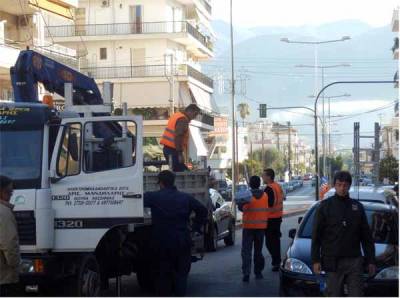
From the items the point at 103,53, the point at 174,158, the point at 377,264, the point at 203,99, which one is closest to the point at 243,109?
the point at 203,99

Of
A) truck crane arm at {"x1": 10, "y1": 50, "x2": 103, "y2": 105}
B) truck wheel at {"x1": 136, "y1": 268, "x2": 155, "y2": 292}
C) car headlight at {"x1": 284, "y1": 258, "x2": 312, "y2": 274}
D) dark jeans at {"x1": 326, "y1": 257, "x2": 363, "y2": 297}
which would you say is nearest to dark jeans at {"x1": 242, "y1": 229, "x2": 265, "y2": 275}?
truck wheel at {"x1": 136, "y1": 268, "x2": 155, "y2": 292}

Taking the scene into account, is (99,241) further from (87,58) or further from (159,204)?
(87,58)

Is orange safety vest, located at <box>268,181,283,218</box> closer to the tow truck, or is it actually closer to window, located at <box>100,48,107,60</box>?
the tow truck

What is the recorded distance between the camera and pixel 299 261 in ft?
33.3

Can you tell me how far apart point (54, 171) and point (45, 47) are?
22180 mm

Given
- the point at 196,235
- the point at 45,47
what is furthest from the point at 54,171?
the point at 45,47

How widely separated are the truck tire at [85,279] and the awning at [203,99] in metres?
42.2

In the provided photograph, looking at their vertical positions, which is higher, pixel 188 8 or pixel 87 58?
pixel 188 8

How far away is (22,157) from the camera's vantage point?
9.13 metres

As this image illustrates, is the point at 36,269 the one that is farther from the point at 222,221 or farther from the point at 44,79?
the point at 222,221

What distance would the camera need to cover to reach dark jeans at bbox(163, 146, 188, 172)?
38.0ft

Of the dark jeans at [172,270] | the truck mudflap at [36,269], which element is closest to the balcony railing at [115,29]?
the dark jeans at [172,270]

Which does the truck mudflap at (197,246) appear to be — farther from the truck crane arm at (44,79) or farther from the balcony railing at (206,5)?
the balcony railing at (206,5)

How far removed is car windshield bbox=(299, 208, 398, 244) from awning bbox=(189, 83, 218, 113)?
40.7 metres
